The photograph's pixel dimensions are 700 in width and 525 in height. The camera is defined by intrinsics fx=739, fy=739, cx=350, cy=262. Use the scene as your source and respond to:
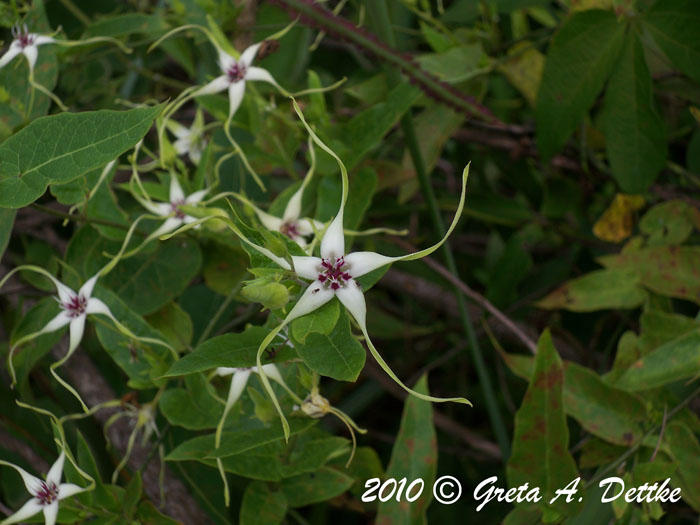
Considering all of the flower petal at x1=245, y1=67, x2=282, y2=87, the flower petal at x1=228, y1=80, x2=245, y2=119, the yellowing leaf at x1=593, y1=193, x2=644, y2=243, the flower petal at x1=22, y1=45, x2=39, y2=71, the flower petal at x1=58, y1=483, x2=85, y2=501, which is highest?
the flower petal at x1=22, y1=45, x2=39, y2=71

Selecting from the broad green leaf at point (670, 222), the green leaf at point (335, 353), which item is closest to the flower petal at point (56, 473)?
the green leaf at point (335, 353)

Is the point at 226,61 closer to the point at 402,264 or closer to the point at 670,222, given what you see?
the point at 402,264

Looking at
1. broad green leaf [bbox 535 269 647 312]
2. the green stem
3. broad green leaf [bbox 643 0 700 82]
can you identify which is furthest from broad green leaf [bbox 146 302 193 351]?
broad green leaf [bbox 643 0 700 82]

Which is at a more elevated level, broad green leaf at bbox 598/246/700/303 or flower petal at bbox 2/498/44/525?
flower petal at bbox 2/498/44/525

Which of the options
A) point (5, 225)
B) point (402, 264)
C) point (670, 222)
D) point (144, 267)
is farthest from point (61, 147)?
point (670, 222)

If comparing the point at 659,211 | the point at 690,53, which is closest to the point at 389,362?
the point at 659,211

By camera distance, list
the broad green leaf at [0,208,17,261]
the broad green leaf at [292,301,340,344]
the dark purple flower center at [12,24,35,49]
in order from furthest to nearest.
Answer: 1. the dark purple flower center at [12,24,35,49]
2. the broad green leaf at [0,208,17,261]
3. the broad green leaf at [292,301,340,344]

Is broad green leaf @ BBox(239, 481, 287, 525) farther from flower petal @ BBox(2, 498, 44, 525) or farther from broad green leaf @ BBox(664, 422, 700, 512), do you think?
broad green leaf @ BBox(664, 422, 700, 512)
